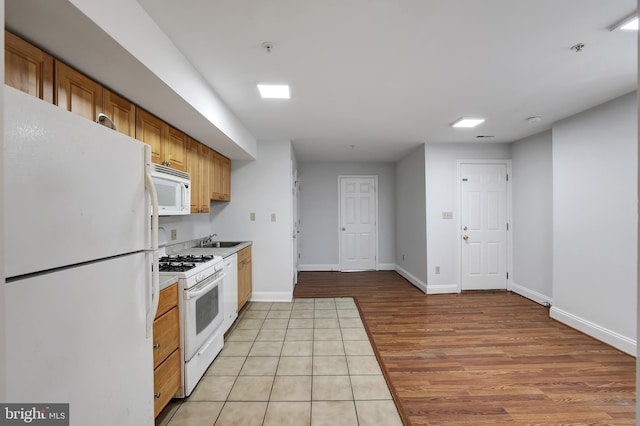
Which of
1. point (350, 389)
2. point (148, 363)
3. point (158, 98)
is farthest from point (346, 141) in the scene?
point (148, 363)

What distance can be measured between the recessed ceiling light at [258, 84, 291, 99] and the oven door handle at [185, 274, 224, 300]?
1.72m

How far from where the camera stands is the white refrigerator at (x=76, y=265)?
71cm

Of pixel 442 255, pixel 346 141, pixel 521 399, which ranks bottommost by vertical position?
pixel 521 399

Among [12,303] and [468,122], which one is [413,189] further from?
[12,303]

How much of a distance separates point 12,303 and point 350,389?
2044 mm

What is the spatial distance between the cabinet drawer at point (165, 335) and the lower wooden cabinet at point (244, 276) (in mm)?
1538

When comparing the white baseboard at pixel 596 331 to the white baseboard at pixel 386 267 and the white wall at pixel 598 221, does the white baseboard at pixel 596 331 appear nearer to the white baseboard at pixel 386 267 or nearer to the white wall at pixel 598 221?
the white wall at pixel 598 221

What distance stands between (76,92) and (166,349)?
159 cm

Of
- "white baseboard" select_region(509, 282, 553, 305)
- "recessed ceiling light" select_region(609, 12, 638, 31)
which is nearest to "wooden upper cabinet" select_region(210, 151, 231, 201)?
"recessed ceiling light" select_region(609, 12, 638, 31)

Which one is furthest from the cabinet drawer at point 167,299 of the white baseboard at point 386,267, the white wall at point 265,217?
the white baseboard at point 386,267

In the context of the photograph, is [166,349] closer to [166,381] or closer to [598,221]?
[166,381]

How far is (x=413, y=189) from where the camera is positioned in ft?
16.6

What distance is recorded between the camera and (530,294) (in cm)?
415

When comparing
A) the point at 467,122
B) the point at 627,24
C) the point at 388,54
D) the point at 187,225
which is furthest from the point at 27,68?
the point at 467,122
